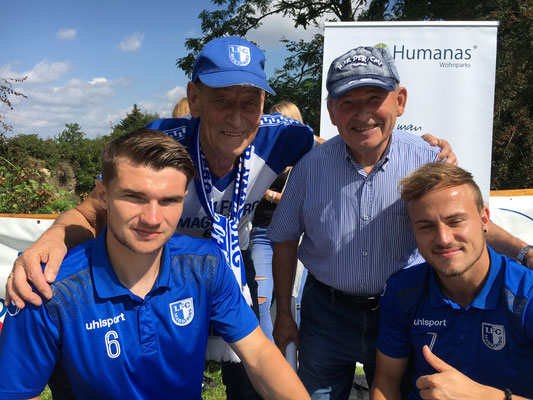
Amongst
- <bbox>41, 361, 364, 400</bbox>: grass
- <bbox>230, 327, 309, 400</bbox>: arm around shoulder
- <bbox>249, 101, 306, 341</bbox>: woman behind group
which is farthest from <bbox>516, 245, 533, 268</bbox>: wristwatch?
<bbox>41, 361, 364, 400</bbox>: grass

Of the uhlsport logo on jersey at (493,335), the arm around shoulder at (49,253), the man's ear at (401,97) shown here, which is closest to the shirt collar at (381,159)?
the man's ear at (401,97)

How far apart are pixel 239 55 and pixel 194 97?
0.36 meters

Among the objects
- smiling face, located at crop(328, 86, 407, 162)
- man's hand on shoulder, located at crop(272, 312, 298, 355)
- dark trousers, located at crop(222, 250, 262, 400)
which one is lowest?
dark trousers, located at crop(222, 250, 262, 400)

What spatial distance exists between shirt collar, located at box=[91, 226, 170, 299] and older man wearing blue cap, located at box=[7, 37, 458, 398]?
0.25 m

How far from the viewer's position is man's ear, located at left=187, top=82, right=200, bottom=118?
8.15 feet

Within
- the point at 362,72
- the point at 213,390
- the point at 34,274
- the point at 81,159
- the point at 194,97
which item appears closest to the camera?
Result: the point at 34,274

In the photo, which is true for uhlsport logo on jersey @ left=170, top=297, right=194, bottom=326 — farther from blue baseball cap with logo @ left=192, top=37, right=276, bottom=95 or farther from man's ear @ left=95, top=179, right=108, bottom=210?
blue baseball cap with logo @ left=192, top=37, right=276, bottom=95

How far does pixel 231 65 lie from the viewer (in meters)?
2.31

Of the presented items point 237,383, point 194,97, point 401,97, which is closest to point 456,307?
point 401,97

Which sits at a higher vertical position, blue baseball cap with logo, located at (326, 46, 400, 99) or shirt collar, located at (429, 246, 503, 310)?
blue baseball cap with logo, located at (326, 46, 400, 99)

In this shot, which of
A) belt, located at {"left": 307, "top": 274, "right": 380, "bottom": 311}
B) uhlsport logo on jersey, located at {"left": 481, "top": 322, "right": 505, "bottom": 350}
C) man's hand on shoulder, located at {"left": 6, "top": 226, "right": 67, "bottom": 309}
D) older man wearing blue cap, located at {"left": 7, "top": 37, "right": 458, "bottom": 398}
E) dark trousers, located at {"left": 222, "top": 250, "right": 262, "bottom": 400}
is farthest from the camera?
dark trousers, located at {"left": 222, "top": 250, "right": 262, "bottom": 400}

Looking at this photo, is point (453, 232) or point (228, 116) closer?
point (453, 232)

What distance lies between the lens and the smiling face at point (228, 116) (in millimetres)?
2365

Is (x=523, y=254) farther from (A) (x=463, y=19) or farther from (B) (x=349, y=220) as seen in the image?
(A) (x=463, y=19)
